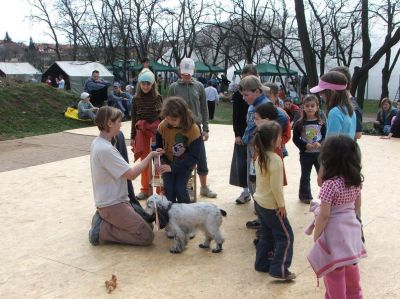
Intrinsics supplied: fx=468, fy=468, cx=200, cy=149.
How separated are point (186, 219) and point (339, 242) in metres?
1.54

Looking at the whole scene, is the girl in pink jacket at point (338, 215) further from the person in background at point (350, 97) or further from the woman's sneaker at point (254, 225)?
the woman's sneaker at point (254, 225)

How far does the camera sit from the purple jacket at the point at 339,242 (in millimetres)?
2691

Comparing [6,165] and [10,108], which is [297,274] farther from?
[10,108]

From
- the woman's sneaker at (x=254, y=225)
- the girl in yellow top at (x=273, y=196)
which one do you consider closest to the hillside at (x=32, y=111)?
the woman's sneaker at (x=254, y=225)

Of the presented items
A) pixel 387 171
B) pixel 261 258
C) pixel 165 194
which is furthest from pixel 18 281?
pixel 387 171

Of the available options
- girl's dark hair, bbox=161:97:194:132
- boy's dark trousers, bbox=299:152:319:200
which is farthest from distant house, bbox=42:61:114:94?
girl's dark hair, bbox=161:97:194:132

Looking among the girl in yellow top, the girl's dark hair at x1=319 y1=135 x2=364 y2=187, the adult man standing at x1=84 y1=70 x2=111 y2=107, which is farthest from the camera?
the adult man standing at x1=84 y1=70 x2=111 y2=107

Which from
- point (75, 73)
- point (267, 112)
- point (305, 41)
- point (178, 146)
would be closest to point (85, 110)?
point (305, 41)

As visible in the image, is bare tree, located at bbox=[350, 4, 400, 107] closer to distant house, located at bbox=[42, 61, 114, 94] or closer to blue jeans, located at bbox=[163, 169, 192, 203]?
blue jeans, located at bbox=[163, 169, 192, 203]

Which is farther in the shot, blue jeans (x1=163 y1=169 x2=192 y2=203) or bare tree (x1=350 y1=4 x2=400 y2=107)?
bare tree (x1=350 y1=4 x2=400 y2=107)

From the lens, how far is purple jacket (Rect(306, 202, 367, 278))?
2691 millimetres

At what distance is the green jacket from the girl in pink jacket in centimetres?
306

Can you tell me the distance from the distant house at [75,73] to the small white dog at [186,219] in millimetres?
26815

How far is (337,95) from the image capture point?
371 cm
